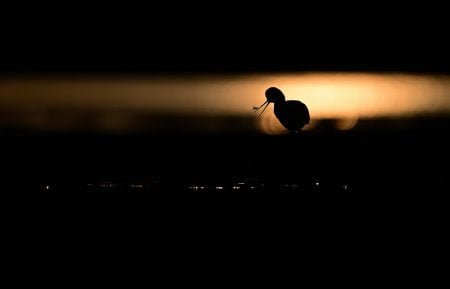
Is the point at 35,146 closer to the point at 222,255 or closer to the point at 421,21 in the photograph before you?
the point at 222,255

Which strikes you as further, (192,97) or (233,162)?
(192,97)

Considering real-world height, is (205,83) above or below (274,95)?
above

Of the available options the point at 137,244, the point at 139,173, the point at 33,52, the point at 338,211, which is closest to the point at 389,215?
the point at 338,211

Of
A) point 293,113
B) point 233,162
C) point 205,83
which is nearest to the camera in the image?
point 293,113

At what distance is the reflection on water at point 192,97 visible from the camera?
2.09 m

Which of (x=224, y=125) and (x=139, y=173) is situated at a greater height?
(x=224, y=125)

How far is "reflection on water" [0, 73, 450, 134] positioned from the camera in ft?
6.86

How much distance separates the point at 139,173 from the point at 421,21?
1130 mm

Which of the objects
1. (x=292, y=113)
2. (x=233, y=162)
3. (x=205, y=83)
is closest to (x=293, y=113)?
(x=292, y=113)

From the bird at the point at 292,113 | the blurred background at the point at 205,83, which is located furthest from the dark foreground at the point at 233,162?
the bird at the point at 292,113

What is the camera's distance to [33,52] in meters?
2.13

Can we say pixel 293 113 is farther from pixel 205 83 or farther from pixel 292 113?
pixel 205 83

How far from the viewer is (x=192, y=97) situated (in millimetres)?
2164

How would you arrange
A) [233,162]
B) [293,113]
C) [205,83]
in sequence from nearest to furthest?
[293,113] < [233,162] < [205,83]
